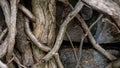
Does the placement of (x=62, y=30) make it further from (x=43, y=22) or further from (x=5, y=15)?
(x=5, y=15)

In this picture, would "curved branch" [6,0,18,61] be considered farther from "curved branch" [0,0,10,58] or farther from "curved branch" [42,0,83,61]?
"curved branch" [42,0,83,61]

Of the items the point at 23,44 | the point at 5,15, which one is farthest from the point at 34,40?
the point at 5,15

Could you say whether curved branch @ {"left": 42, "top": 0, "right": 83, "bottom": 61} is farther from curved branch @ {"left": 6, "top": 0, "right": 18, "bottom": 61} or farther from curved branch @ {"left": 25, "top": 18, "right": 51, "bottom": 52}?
curved branch @ {"left": 6, "top": 0, "right": 18, "bottom": 61}

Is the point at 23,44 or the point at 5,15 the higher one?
the point at 5,15

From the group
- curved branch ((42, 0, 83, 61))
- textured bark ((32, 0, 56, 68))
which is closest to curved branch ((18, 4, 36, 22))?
textured bark ((32, 0, 56, 68))

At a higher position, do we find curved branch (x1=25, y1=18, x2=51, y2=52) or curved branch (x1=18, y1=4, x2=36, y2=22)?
curved branch (x1=18, y1=4, x2=36, y2=22)

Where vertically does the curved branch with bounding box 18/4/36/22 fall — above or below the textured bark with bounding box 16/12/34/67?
above

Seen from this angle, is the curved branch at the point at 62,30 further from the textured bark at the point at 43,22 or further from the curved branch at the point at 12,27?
the curved branch at the point at 12,27

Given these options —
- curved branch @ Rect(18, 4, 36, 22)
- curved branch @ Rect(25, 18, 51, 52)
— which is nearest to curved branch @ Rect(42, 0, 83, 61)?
curved branch @ Rect(25, 18, 51, 52)

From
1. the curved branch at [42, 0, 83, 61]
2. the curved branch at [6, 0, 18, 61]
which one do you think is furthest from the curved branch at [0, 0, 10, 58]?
the curved branch at [42, 0, 83, 61]

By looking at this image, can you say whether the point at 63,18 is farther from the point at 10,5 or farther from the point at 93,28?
the point at 10,5

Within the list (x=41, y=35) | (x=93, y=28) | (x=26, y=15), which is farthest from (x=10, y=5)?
(x=93, y=28)

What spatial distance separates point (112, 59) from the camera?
129 cm

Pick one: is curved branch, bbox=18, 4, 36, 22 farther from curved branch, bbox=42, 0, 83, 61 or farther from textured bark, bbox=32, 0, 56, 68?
curved branch, bbox=42, 0, 83, 61
